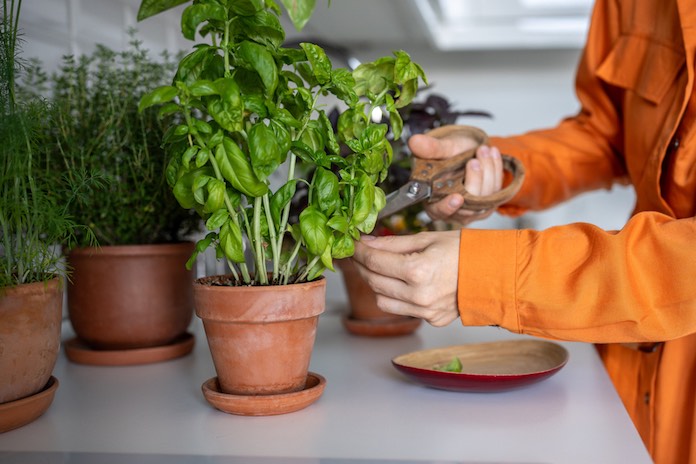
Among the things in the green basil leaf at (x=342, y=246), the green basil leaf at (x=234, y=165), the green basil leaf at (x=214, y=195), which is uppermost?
the green basil leaf at (x=234, y=165)

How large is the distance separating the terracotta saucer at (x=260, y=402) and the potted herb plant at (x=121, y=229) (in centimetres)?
25

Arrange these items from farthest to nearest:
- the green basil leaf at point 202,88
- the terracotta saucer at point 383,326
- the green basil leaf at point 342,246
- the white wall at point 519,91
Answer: the white wall at point 519,91, the terracotta saucer at point 383,326, the green basil leaf at point 342,246, the green basil leaf at point 202,88

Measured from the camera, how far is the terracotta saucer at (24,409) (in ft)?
2.16

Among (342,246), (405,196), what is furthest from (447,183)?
(342,246)

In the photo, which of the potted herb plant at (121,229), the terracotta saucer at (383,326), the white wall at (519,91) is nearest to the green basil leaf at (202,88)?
the potted herb plant at (121,229)

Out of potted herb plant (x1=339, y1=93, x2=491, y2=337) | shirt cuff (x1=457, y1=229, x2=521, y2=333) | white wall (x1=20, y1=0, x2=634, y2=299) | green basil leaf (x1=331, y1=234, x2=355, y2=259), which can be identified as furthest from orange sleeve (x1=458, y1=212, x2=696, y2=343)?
white wall (x1=20, y1=0, x2=634, y2=299)

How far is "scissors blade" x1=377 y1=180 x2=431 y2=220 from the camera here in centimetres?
91

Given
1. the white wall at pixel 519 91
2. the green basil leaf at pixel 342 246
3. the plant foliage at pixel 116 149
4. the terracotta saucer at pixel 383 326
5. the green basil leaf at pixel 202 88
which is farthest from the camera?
the white wall at pixel 519 91

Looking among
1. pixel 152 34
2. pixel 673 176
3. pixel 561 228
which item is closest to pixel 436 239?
pixel 561 228

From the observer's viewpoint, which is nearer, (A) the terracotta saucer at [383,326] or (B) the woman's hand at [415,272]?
(B) the woman's hand at [415,272]

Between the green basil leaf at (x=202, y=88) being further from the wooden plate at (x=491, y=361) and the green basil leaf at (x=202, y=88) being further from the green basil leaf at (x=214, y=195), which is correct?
the wooden plate at (x=491, y=361)

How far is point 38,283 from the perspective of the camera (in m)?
0.67

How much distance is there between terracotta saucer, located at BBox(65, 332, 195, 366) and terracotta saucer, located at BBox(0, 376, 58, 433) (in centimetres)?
21

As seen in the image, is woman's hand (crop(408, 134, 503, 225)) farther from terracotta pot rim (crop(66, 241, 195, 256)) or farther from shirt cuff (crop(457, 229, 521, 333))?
terracotta pot rim (crop(66, 241, 195, 256))
